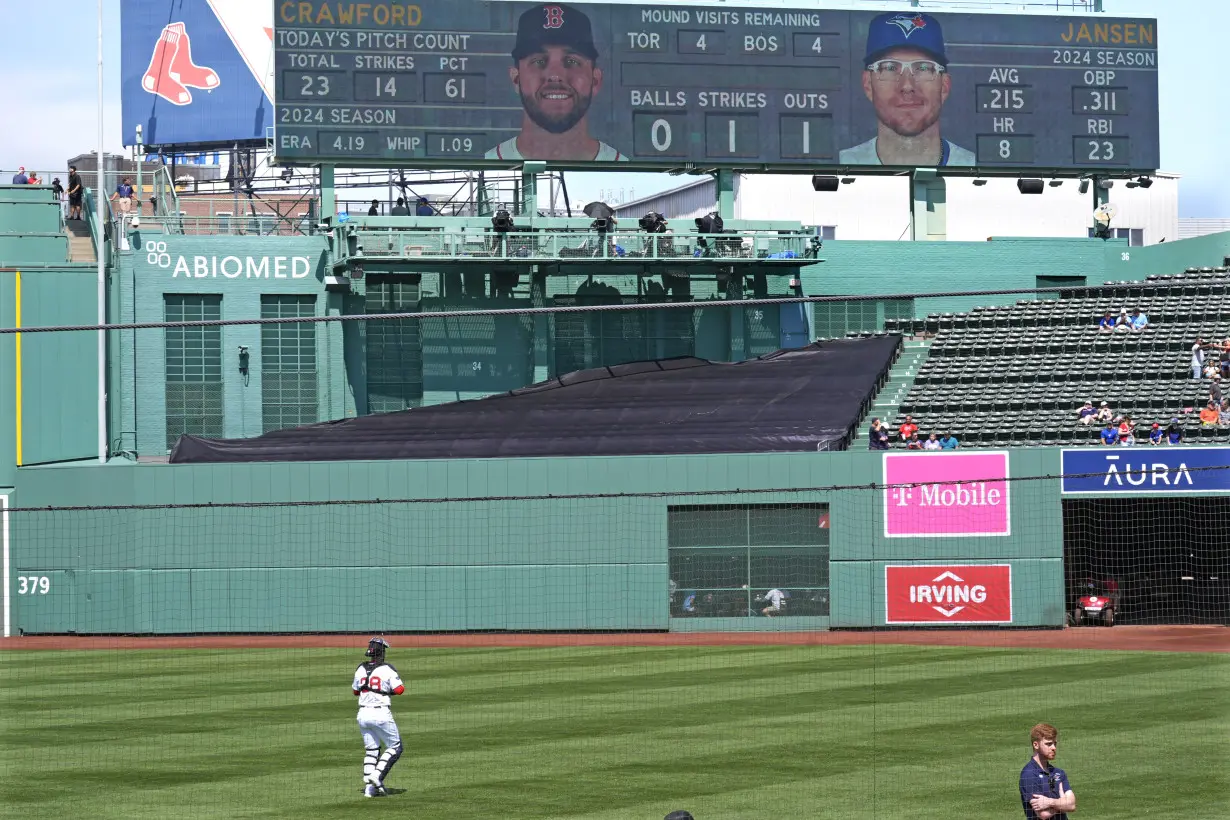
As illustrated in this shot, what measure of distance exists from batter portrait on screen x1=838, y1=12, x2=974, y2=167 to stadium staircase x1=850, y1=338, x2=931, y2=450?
4256 mm

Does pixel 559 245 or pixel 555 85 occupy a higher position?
pixel 555 85

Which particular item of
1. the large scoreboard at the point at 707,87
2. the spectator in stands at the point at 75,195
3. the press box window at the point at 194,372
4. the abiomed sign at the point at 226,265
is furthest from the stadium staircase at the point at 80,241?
the large scoreboard at the point at 707,87

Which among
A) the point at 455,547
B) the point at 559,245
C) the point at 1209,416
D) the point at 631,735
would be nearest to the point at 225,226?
the point at 559,245

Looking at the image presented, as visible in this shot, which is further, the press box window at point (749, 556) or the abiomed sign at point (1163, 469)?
the press box window at point (749, 556)

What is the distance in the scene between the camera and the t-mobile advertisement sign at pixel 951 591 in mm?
31172

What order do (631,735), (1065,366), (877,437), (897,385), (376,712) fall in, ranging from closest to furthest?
1. (376,712)
2. (631,735)
3. (877,437)
4. (1065,366)
5. (897,385)

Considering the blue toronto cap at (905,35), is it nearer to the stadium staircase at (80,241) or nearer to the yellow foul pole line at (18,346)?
the stadium staircase at (80,241)

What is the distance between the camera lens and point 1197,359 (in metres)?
32.9

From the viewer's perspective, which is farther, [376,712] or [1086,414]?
[1086,414]

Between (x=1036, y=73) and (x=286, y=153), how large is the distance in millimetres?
17212

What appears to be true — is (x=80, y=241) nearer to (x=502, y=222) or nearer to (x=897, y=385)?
(x=502, y=222)

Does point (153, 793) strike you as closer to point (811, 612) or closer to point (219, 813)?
point (219, 813)

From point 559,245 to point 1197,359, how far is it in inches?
551

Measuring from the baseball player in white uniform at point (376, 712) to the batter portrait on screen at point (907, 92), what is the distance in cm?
2518
